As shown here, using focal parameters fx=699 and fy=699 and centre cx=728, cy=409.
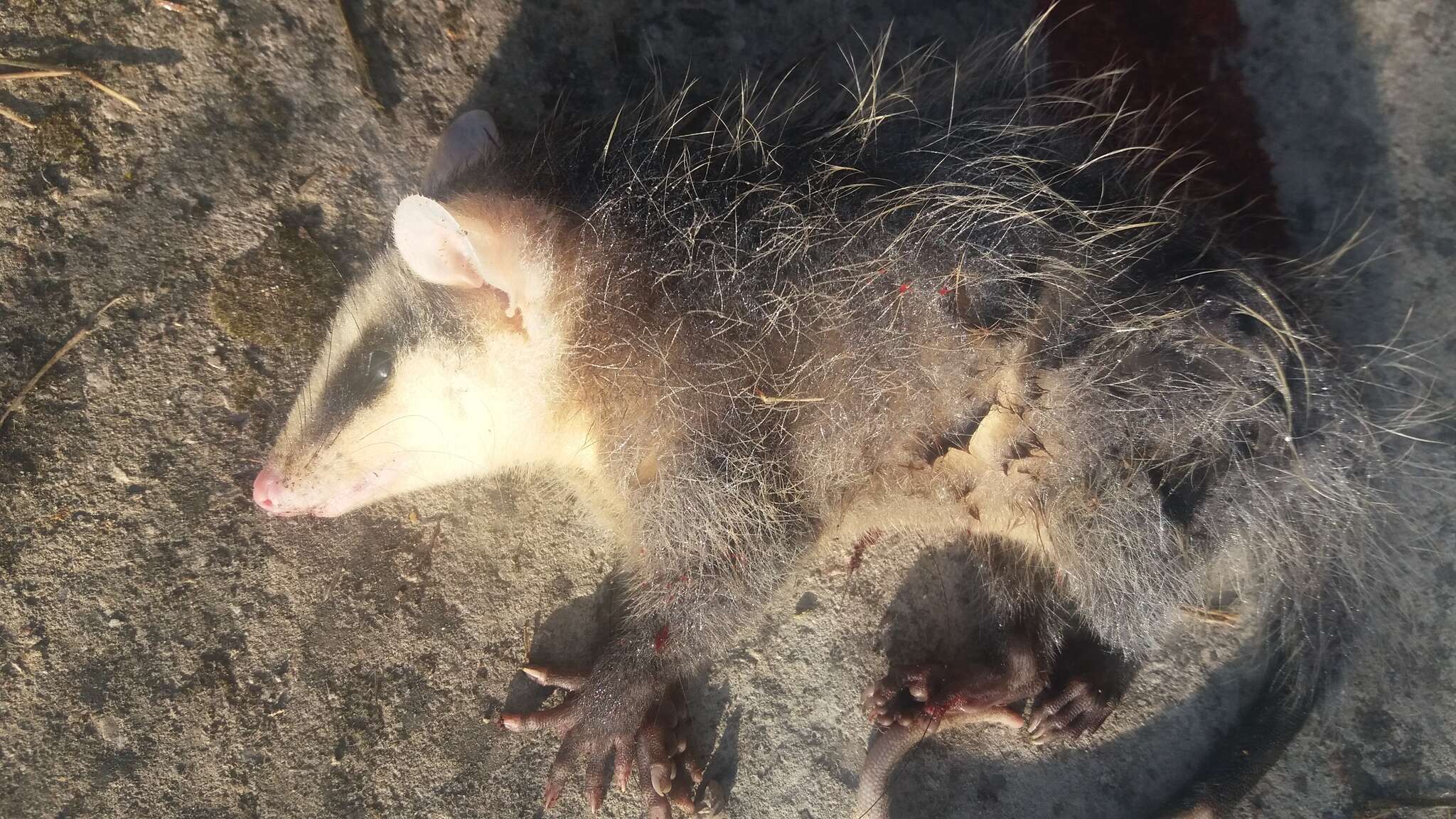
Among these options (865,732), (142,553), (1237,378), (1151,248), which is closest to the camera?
(1237,378)

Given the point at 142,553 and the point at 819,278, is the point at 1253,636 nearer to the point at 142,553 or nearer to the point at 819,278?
the point at 819,278

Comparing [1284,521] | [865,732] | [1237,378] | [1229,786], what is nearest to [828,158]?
[1237,378]

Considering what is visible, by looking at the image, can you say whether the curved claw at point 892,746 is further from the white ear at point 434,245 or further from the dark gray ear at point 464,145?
the dark gray ear at point 464,145

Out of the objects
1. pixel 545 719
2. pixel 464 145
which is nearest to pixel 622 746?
pixel 545 719

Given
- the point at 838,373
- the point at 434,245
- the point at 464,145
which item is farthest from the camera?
the point at 464,145

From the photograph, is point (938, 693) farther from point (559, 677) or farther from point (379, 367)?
point (379, 367)
